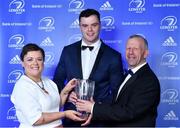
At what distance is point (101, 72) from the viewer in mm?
3574

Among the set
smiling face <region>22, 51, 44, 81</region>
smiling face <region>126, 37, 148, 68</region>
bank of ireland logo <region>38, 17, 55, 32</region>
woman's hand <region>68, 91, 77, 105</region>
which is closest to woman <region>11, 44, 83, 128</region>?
smiling face <region>22, 51, 44, 81</region>

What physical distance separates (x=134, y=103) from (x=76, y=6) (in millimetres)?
2060

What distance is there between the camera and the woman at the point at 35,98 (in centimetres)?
294

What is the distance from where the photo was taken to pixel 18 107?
2.98m

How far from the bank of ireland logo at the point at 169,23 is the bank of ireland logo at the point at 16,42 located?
1753mm

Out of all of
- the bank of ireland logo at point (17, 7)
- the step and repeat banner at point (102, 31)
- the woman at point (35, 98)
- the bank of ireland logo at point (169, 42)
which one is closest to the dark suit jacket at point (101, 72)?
the woman at point (35, 98)

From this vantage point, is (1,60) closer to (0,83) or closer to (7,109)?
(0,83)

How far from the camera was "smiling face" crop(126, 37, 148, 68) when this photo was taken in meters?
3.26

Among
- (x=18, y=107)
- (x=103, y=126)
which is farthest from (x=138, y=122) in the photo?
(x=18, y=107)

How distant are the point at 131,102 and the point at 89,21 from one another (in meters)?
0.91

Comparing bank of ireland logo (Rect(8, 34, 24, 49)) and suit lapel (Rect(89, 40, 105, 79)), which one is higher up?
bank of ireland logo (Rect(8, 34, 24, 49))

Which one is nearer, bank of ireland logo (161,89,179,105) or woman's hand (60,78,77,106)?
woman's hand (60,78,77,106)

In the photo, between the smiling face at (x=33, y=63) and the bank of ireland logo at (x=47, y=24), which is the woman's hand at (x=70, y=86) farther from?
the bank of ireland logo at (x=47, y=24)

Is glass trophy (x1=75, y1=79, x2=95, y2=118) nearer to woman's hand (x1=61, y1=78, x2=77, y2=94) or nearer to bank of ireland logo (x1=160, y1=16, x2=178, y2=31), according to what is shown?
woman's hand (x1=61, y1=78, x2=77, y2=94)
